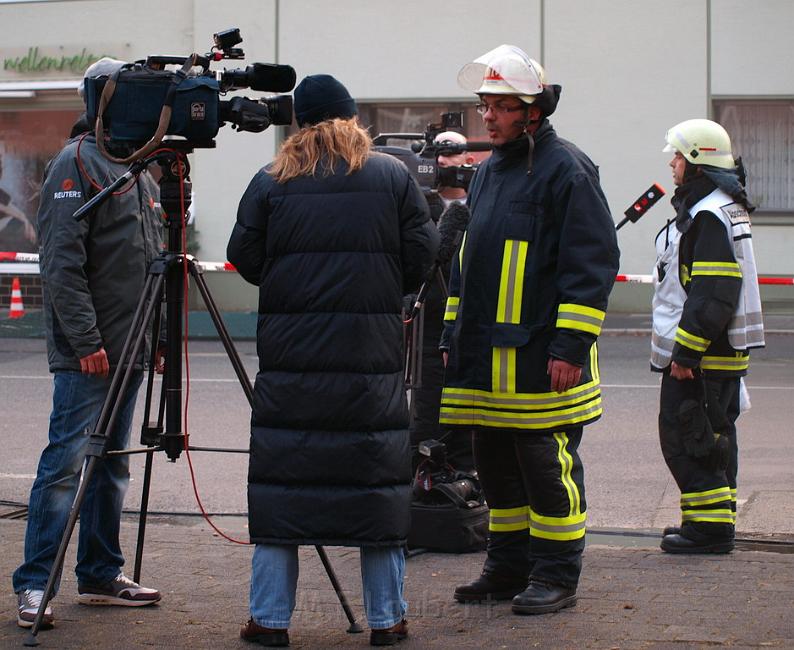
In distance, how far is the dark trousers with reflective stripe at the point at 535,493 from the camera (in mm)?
5340

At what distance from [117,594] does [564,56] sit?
1533 centimetres

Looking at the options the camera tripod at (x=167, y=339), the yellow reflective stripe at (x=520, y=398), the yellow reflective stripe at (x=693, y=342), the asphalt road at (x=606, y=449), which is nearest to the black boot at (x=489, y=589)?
the camera tripod at (x=167, y=339)

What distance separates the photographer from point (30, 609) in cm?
505

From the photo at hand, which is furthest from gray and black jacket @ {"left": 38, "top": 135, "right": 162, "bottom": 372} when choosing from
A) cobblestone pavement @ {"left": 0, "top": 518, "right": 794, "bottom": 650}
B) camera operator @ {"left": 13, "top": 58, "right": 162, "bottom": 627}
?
cobblestone pavement @ {"left": 0, "top": 518, "right": 794, "bottom": 650}

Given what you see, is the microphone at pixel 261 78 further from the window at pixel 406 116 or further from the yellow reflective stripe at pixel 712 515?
the window at pixel 406 116

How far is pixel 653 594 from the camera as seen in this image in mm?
5555

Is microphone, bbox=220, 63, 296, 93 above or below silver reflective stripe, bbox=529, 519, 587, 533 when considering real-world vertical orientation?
above

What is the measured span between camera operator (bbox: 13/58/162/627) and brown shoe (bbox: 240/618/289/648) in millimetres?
709

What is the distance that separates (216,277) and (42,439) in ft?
34.0

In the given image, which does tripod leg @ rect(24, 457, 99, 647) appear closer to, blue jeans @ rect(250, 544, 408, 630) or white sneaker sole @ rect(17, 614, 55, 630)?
white sneaker sole @ rect(17, 614, 55, 630)

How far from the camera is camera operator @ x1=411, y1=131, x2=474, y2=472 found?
6.80 metres

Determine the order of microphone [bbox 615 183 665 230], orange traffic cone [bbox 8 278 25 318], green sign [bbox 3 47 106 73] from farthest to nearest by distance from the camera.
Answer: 1. green sign [bbox 3 47 106 73]
2. orange traffic cone [bbox 8 278 25 318]
3. microphone [bbox 615 183 665 230]

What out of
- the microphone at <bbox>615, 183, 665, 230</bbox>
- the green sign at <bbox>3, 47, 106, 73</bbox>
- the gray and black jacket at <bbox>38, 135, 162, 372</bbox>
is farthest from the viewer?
the green sign at <bbox>3, 47, 106, 73</bbox>

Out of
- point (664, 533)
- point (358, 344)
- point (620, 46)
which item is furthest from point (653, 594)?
point (620, 46)
